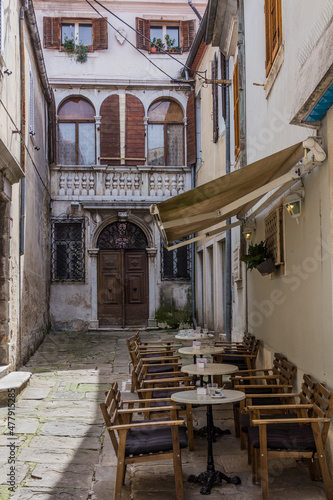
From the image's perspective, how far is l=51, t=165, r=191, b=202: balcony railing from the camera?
608 inches

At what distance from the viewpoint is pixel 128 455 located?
159 inches

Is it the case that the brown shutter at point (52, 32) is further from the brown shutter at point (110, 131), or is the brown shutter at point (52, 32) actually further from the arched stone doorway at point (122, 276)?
the arched stone doorway at point (122, 276)

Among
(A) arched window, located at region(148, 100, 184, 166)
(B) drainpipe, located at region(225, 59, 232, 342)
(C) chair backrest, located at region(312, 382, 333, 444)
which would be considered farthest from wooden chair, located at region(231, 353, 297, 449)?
(A) arched window, located at region(148, 100, 184, 166)

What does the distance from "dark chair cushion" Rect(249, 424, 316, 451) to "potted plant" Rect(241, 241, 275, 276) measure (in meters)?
2.37

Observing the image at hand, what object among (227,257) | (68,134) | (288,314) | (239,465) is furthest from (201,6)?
(239,465)

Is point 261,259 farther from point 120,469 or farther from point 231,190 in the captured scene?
point 120,469

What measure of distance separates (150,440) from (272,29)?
4.82 metres

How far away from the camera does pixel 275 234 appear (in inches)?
250

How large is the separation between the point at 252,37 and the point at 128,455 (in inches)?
247

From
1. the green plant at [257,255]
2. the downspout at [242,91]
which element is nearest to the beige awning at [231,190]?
the green plant at [257,255]

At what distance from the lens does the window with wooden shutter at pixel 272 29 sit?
6117mm

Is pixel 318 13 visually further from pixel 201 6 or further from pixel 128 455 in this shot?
pixel 201 6

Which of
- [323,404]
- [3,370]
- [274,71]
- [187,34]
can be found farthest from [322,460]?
[187,34]

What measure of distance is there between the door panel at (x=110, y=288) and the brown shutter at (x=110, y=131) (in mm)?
2622
